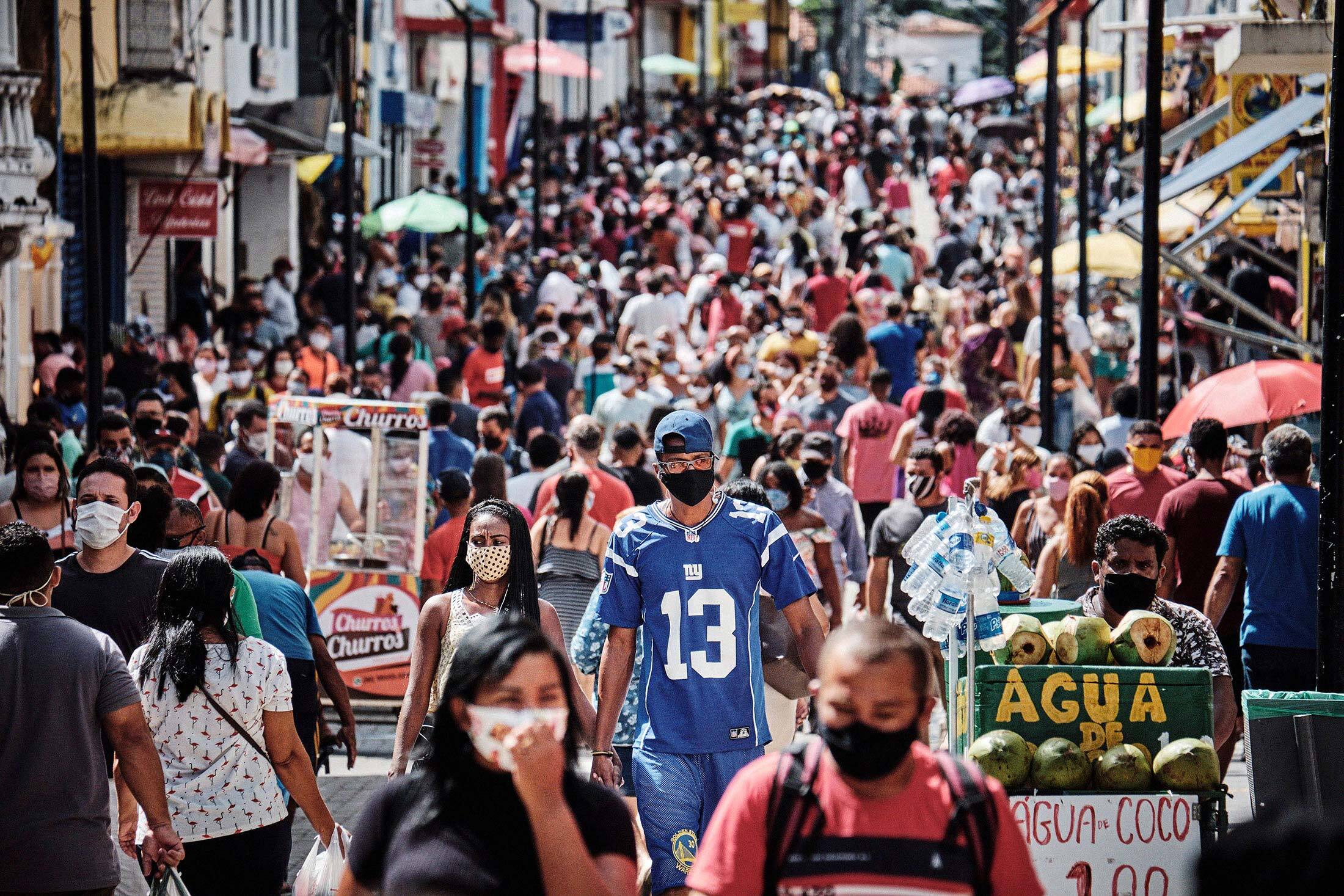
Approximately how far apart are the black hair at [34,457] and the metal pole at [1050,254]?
9728 mm

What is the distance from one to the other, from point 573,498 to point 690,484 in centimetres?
357

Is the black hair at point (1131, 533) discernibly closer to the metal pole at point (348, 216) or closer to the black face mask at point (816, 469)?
the black face mask at point (816, 469)

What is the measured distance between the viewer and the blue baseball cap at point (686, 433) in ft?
24.3

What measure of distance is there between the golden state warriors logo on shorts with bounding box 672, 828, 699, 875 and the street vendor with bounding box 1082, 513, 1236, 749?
5.65 feet

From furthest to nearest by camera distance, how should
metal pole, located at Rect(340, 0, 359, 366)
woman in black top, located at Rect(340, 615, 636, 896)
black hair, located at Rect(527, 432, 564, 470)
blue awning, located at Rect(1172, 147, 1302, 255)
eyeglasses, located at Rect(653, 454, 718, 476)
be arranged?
metal pole, located at Rect(340, 0, 359, 366), blue awning, located at Rect(1172, 147, 1302, 255), black hair, located at Rect(527, 432, 564, 470), eyeglasses, located at Rect(653, 454, 718, 476), woman in black top, located at Rect(340, 615, 636, 896)

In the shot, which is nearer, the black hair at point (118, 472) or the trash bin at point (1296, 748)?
the trash bin at point (1296, 748)

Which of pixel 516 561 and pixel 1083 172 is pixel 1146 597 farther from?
pixel 1083 172

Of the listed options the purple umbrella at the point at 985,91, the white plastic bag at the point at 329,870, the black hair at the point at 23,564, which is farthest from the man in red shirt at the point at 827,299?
the purple umbrella at the point at 985,91

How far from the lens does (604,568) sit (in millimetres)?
7320

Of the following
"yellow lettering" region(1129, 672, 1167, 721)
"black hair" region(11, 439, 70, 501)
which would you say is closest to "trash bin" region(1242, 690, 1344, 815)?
"yellow lettering" region(1129, 672, 1167, 721)

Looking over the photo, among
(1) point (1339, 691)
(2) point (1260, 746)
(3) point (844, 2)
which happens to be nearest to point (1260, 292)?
(1) point (1339, 691)

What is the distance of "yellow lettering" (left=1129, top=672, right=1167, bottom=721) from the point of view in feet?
23.4

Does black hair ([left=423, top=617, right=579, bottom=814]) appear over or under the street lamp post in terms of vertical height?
under

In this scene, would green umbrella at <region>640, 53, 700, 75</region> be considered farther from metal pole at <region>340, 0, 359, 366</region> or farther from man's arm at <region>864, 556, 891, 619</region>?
man's arm at <region>864, 556, 891, 619</region>
